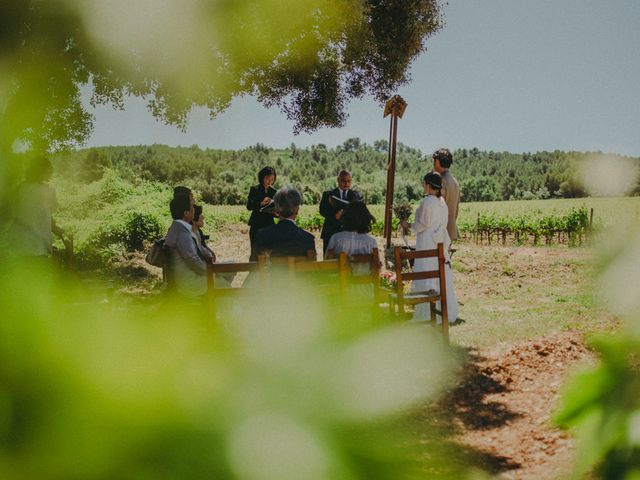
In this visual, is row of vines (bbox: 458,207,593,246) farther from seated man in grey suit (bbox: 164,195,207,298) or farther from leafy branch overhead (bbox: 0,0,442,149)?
seated man in grey suit (bbox: 164,195,207,298)

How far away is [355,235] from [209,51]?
21.6 ft

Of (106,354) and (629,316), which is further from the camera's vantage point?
(106,354)

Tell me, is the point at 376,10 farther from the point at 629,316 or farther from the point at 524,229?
the point at 524,229

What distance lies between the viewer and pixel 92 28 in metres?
11.4

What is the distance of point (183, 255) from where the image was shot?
21.0 feet

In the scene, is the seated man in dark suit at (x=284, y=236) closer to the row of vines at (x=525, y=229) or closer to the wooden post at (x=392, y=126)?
the wooden post at (x=392, y=126)

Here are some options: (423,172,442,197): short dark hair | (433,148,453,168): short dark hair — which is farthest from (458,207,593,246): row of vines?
(423,172,442,197): short dark hair

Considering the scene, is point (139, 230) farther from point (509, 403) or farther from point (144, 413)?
point (144, 413)

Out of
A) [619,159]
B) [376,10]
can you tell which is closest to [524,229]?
[376,10]

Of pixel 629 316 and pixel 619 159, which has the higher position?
pixel 619 159

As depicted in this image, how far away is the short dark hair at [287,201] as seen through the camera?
19.3 feet

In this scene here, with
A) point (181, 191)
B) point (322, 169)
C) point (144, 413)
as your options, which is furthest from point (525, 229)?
point (322, 169)

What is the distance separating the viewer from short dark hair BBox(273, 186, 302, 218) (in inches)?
231

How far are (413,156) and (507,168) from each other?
28.2m
